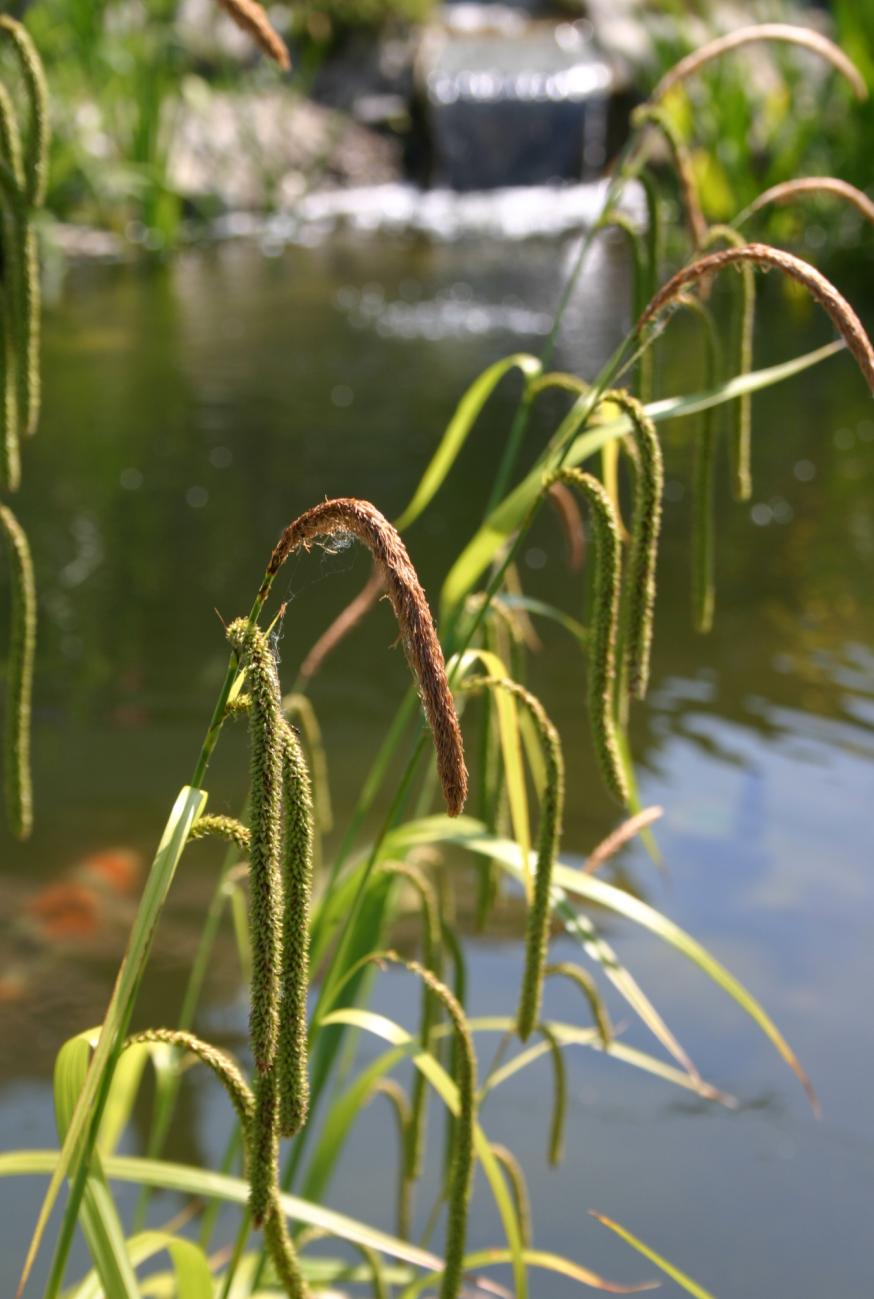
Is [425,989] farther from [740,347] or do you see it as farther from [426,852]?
[740,347]

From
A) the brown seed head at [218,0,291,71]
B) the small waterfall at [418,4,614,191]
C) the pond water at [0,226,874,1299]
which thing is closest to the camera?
the brown seed head at [218,0,291,71]

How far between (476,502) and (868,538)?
3.88 ft

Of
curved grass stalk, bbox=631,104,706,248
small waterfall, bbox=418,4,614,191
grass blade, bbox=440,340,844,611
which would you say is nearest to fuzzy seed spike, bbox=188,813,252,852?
grass blade, bbox=440,340,844,611

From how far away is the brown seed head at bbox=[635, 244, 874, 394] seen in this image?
0.99 m

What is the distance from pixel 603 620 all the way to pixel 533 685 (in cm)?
263

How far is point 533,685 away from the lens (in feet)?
12.4

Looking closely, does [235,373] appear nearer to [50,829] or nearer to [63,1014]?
[50,829]

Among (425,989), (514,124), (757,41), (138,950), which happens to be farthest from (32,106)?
(514,124)

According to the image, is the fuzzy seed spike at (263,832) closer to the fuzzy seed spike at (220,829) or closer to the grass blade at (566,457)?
the fuzzy seed spike at (220,829)

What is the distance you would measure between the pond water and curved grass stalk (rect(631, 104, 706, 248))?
1.67 feet

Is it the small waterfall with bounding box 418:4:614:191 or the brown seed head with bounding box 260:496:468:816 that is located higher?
the small waterfall with bounding box 418:4:614:191

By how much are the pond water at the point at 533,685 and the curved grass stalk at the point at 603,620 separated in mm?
175

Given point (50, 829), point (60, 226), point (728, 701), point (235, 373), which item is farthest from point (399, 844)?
point (60, 226)

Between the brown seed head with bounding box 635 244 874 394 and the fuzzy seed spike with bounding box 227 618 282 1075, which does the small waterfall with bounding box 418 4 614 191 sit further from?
the fuzzy seed spike with bounding box 227 618 282 1075
